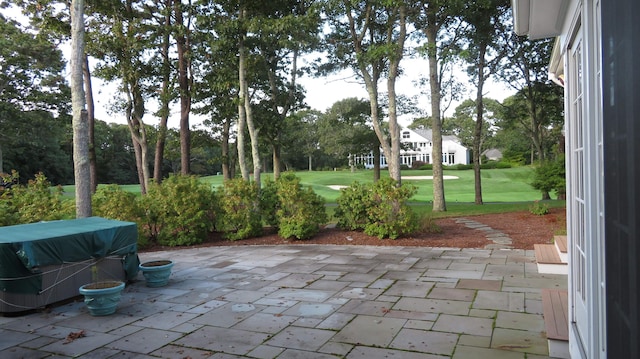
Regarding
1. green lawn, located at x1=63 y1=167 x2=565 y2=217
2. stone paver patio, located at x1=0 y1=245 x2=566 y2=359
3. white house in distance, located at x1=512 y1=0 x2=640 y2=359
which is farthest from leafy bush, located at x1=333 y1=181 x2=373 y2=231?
white house in distance, located at x1=512 y1=0 x2=640 y2=359

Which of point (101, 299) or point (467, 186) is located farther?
point (467, 186)

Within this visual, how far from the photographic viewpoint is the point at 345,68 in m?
13.7

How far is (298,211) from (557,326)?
6.63 m

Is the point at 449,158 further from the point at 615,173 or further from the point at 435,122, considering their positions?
the point at 615,173

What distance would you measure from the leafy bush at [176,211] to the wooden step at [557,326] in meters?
7.40

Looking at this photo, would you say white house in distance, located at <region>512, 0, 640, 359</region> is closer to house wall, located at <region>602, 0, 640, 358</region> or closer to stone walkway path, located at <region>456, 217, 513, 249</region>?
house wall, located at <region>602, 0, 640, 358</region>

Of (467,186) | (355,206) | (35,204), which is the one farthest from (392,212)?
(467,186)

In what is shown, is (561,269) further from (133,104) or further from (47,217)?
(133,104)

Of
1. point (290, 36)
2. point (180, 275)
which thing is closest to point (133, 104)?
point (290, 36)

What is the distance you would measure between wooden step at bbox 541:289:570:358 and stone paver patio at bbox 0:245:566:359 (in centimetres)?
13

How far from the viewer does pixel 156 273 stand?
18.4 ft

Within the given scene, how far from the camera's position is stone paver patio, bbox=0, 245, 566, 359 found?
344 cm

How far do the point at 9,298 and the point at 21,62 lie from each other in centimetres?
1967

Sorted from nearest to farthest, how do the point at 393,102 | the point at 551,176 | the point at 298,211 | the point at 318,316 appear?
the point at 318,316 < the point at 298,211 < the point at 393,102 < the point at 551,176
